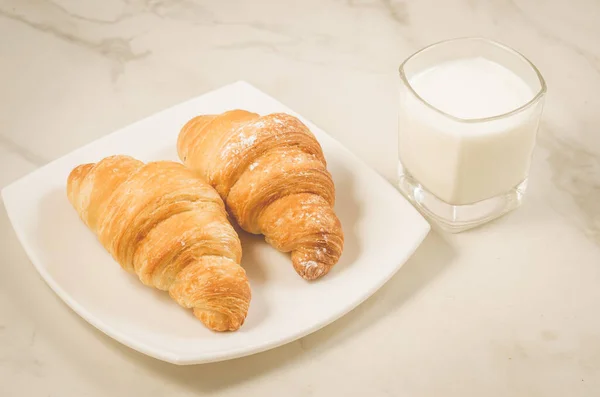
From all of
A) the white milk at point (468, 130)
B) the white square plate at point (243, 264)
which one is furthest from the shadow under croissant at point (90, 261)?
the white milk at point (468, 130)

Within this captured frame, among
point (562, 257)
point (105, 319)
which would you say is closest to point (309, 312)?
point (105, 319)

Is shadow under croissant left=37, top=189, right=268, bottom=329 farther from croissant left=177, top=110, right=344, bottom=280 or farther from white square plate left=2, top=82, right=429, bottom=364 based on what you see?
croissant left=177, top=110, right=344, bottom=280

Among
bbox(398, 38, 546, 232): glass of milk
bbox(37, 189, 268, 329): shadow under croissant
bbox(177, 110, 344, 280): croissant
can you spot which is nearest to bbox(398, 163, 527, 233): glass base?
bbox(398, 38, 546, 232): glass of milk

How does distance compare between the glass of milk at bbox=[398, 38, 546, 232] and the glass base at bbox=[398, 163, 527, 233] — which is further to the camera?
the glass base at bbox=[398, 163, 527, 233]

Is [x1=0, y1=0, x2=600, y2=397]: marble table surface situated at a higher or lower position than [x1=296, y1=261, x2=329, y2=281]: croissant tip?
lower

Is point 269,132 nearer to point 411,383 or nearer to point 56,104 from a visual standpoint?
point 411,383

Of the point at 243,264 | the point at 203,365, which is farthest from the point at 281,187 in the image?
the point at 203,365
